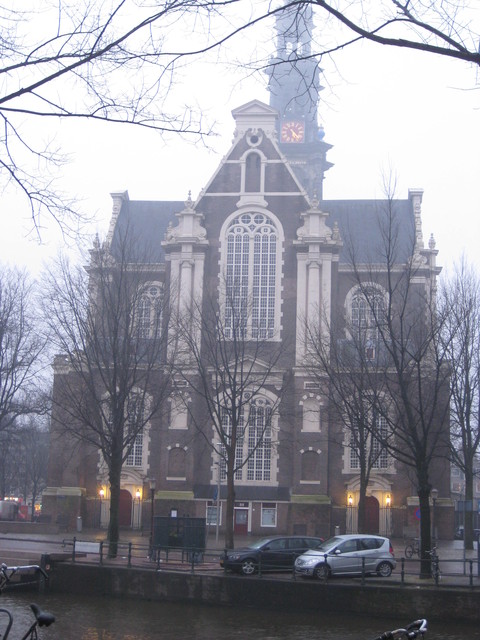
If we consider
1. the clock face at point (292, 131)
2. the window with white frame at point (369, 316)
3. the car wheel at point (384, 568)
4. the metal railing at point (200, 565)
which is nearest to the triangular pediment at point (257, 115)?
the window with white frame at point (369, 316)

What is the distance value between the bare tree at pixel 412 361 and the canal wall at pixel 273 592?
218 centimetres

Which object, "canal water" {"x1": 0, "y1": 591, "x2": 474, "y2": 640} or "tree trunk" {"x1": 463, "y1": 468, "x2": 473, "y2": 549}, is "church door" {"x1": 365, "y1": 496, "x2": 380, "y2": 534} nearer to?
"tree trunk" {"x1": 463, "y1": 468, "x2": 473, "y2": 549}

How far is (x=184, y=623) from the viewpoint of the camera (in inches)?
852

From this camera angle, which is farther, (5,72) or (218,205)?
(218,205)

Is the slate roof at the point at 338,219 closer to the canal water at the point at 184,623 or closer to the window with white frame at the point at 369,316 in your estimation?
the window with white frame at the point at 369,316

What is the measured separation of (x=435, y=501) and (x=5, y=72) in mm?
45671

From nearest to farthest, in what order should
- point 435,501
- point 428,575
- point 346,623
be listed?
point 346,623 → point 428,575 → point 435,501

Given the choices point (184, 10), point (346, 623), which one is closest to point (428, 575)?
point (346, 623)

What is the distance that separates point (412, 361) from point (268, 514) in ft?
48.0

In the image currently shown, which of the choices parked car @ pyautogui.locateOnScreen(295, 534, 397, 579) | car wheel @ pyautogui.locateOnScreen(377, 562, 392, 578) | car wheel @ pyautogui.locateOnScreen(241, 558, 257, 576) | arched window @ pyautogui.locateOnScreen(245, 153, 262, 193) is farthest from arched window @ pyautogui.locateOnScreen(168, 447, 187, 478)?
car wheel @ pyautogui.locateOnScreen(377, 562, 392, 578)

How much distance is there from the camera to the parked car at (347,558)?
26.6 meters

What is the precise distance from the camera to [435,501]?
5038 cm

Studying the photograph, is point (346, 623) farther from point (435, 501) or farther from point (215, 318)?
point (435, 501)

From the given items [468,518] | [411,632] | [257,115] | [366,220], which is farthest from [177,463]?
[411,632]
